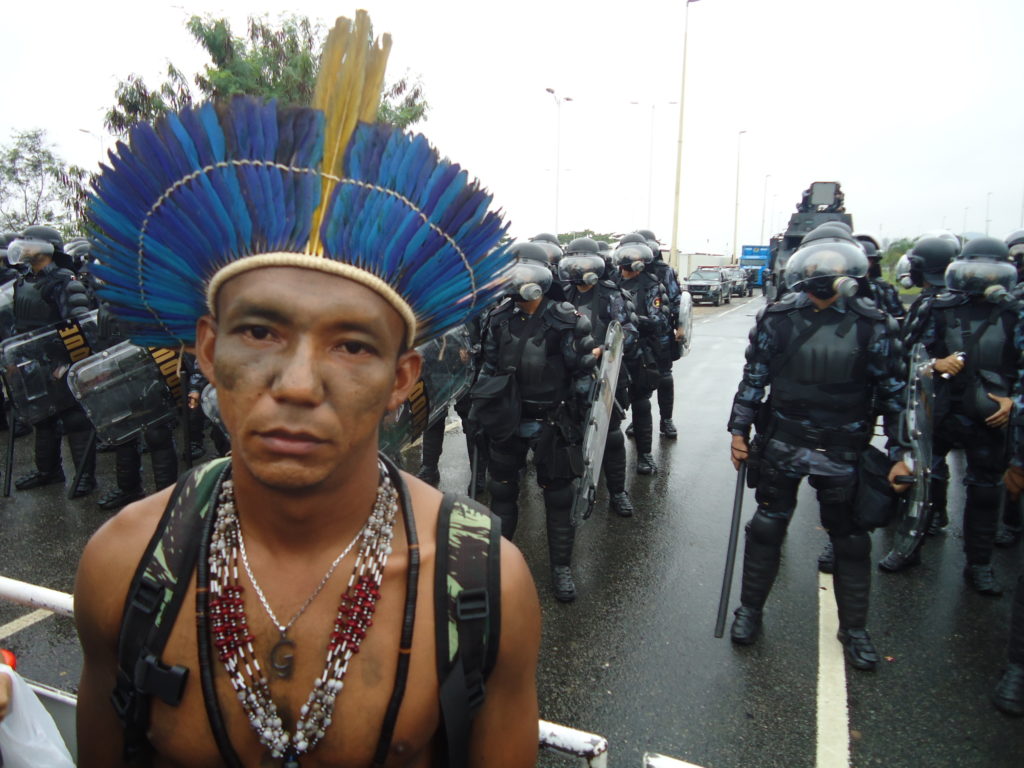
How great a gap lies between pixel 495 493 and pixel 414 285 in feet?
11.4

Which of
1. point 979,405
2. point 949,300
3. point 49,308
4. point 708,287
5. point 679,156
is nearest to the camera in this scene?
point 979,405

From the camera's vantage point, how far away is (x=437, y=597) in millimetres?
1234

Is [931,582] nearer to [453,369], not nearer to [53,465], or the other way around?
[453,369]

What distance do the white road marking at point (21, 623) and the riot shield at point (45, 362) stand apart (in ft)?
8.19

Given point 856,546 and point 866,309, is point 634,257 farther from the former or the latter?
point 856,546

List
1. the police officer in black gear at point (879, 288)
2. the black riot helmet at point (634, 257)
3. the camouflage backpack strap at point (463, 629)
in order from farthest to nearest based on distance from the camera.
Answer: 1. the black riot helmet at point (634, 257)
2. the police officer in black gear at point (879, 288)
3. the camouflage backpack strap at point (463, 629)

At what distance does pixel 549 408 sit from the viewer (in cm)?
448

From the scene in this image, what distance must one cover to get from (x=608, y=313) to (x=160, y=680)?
536 centimetres

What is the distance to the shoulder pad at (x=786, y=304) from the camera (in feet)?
12.1

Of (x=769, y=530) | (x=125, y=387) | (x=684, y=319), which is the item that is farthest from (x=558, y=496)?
(x=684, y=319)

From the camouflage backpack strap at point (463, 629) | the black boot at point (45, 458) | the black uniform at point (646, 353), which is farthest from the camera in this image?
the black uniform at point (646, 353)

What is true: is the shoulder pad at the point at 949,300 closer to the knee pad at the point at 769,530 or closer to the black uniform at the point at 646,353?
the knee pad at the point at 769,530

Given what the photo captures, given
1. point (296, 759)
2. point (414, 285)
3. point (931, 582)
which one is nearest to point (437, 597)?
point (296, 759)

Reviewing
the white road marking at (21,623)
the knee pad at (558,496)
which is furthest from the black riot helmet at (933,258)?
the white road marking at (21,623)
